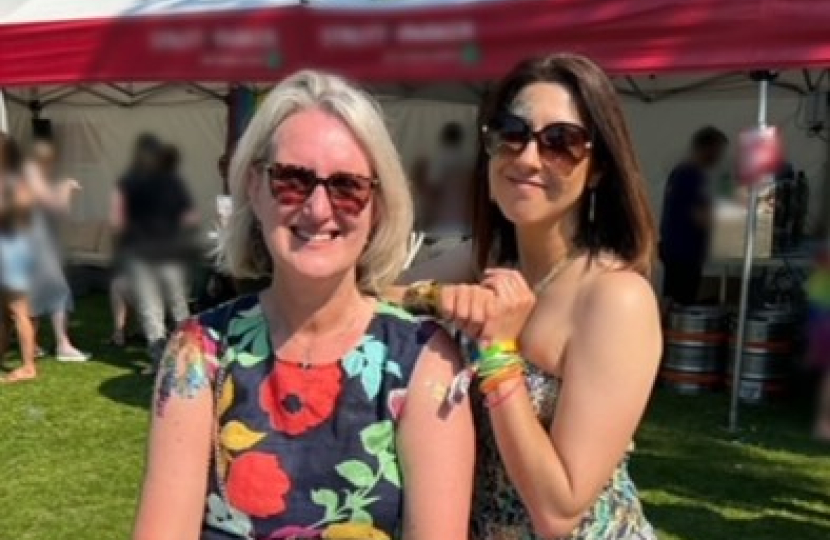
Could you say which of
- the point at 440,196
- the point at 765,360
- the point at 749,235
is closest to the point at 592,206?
the point at 440,196

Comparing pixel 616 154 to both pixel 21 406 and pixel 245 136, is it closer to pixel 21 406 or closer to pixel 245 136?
pixel 245 136

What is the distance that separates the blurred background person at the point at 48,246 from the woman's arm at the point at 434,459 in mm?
5665

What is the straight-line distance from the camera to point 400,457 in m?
1.38

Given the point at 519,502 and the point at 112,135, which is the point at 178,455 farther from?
the point at 112,135

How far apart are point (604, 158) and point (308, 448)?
0.57 meters

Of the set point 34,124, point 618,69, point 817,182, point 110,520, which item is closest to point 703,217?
point 817,182

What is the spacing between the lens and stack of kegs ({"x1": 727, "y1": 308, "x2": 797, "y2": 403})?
646 cm

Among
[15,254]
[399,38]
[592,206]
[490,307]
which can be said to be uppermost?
[399,38]

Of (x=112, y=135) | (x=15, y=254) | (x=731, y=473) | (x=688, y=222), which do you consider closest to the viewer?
(x=731, y=473)

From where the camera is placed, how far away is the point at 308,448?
4.54 feet

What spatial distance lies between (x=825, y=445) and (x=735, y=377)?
0.57 meters

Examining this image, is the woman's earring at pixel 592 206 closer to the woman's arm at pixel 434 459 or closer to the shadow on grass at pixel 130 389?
the woman's arm at pixel 434 459

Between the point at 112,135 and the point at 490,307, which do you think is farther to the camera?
the point at 112,135

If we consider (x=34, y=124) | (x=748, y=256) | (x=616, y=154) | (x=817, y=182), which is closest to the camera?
(x=616, y=154)
